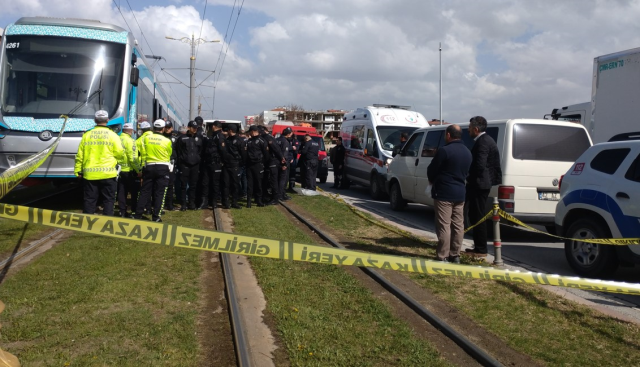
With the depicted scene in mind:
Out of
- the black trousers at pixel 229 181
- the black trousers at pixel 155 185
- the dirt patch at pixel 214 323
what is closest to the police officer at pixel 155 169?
the black trousers at pixel 155 185

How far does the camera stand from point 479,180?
717cm

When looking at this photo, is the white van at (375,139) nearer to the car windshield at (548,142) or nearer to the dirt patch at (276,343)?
the car windshield at (548,142)

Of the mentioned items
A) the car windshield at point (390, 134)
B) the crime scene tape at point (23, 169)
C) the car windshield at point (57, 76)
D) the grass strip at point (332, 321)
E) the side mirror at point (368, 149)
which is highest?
the car windshield at point (57, 76)

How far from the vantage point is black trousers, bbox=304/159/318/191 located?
48.7ft

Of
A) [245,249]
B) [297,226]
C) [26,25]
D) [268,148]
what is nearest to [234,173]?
[268,148]

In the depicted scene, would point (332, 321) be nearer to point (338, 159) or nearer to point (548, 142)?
point (548, 142)

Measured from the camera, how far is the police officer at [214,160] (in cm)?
1116

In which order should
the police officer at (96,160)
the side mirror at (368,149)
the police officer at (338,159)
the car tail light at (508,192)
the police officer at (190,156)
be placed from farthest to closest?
the police officer at (338,159), the side mirror at (368,149), the police officer at (190,156), the car tail light at (508,192), the police officer at (96,160)

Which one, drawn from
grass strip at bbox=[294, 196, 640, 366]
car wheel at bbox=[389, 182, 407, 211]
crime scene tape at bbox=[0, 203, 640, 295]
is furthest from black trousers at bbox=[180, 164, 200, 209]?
crime scene tape at bbox=[0, 203, 640, 295]

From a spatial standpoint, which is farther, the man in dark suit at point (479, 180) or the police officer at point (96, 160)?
the police officer at point (96, 160)

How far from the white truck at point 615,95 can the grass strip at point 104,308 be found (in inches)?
375

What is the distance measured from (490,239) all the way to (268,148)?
5185 millimetres

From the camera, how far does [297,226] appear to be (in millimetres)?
9789

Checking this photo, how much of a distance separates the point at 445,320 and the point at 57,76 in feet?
28.6
